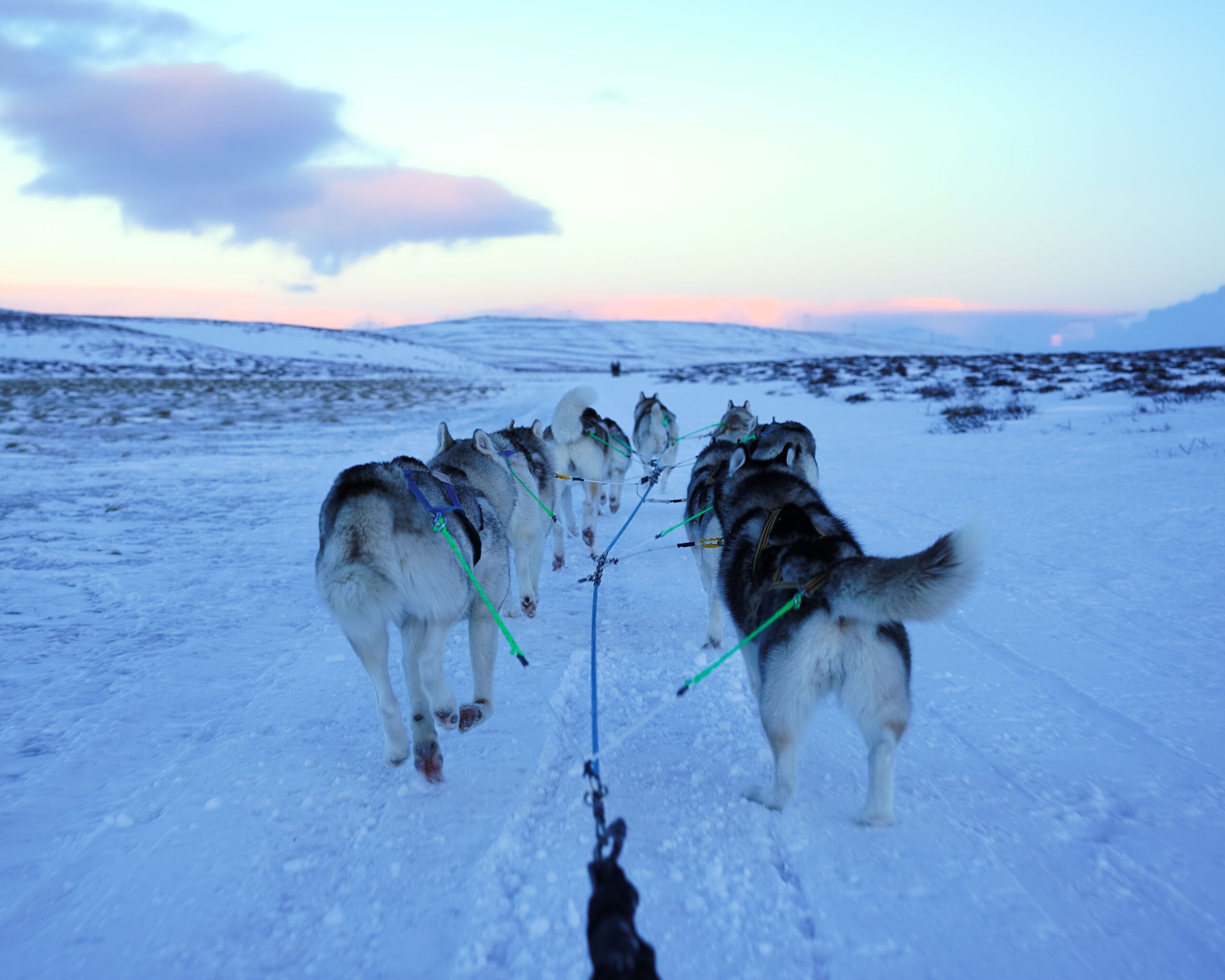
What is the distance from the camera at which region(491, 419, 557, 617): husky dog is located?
16.7 ft

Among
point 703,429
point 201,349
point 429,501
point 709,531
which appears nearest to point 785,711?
point 429,501

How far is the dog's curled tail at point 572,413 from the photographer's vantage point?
686cm

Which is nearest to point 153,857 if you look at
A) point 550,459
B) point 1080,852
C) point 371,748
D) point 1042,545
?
point 371,748

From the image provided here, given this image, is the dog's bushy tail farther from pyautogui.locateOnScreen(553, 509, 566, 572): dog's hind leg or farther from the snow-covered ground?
pyautogui.locateOnScreen(553, 509, 566, 572): dog's hind leg

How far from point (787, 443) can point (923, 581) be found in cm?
342

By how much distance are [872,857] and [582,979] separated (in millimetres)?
1095

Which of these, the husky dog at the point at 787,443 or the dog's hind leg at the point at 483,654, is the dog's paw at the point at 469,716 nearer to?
the dog's hind leg at the point at 483,654

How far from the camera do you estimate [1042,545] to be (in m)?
5.68

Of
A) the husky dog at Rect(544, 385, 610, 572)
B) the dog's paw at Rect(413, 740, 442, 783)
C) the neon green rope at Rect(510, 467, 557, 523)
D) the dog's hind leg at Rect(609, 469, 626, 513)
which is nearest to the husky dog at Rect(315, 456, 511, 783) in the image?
the dog's paw at Rect(413, 740, 442, 783)

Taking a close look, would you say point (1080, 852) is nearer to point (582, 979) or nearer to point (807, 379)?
point (582, 979)

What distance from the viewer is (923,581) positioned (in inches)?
84.7

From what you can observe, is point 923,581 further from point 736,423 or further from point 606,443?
point 736,423

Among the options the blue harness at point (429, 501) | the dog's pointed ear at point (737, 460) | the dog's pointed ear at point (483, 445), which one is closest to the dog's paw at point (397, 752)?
the blue harness at point (429, 501)

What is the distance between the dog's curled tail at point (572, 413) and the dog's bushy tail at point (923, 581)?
15.7 feet
